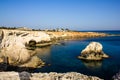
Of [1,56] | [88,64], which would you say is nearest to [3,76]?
[1,56]

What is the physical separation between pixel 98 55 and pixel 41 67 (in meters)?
16.9

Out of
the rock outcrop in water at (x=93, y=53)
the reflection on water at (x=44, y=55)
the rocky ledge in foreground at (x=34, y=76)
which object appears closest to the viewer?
the rocky ledge in foreground at (x=34, y=76)

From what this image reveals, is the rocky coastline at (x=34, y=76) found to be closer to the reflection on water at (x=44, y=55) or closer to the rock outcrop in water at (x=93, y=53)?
the reflection on water at (x=44, y=55)

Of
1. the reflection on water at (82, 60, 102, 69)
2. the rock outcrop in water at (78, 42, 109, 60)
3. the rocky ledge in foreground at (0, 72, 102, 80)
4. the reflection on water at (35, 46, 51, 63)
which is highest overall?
the rocky ledge in foreground at (0, 72, 102, 80)

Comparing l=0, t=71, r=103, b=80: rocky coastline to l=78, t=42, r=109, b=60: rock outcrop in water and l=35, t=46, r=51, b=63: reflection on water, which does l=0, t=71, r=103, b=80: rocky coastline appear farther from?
l=78, t=42, r=109, b=60: rock outcrop in water

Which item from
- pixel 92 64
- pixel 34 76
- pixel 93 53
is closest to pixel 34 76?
pixel 34 76

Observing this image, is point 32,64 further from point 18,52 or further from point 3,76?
point 3,76

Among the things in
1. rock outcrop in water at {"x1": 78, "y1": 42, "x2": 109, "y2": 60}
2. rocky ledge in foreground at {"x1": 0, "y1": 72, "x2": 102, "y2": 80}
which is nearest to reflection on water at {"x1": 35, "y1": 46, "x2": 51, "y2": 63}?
rock outcrop in water at {"x1": 78, "y1": 42, "x2": 109, "y2": 60}

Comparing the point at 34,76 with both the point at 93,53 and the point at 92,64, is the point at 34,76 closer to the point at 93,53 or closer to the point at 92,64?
the point at 92,64

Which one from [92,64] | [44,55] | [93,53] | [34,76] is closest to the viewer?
[34,76]

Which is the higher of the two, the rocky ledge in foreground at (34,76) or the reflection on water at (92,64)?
the rocky ledge in foreground at (34,76)

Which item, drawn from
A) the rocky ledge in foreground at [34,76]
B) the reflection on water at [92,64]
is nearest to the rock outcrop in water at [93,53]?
the reflection on water at [92,64]

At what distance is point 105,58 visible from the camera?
4919cm

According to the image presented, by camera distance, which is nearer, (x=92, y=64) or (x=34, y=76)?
(x=34, y=76)
